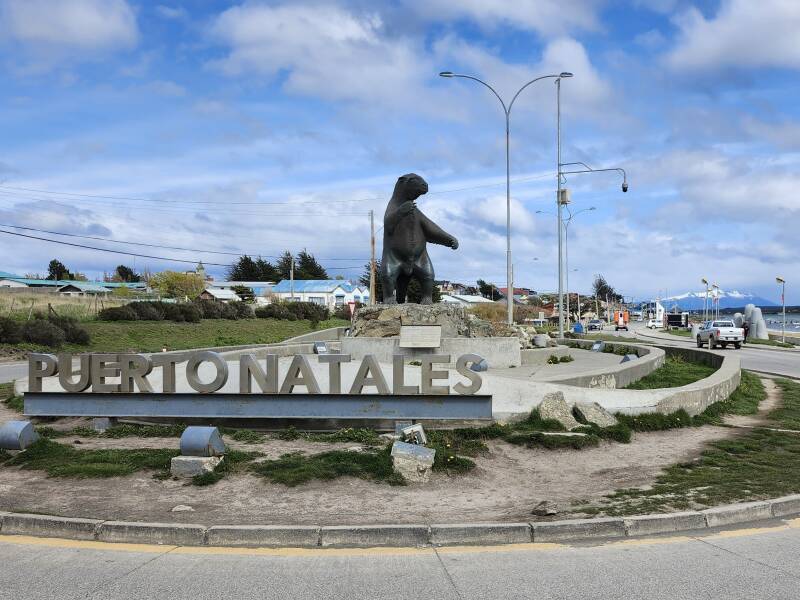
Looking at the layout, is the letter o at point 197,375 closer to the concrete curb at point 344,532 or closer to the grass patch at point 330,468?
the grass patch at point 330,468

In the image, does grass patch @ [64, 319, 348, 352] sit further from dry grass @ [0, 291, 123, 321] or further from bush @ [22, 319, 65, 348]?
dry grass @ [0, 291, 123, 321]

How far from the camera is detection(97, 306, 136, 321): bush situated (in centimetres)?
4075

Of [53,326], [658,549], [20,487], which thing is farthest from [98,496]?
[53,326]

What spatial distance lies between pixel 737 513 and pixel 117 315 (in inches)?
1545

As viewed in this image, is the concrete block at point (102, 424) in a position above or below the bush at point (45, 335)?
below

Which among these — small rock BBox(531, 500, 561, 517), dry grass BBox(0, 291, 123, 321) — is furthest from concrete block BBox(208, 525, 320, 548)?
dry grass BBox(0, 291, 123, 321)

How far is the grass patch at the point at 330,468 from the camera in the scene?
751cm

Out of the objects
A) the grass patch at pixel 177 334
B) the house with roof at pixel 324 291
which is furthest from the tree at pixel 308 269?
the grass patch at pixel 177 334

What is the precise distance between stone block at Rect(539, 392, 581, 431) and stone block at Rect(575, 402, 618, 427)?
0.15m

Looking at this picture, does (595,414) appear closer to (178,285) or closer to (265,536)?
(265,536)

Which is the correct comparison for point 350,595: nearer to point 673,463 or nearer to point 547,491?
point 547,491

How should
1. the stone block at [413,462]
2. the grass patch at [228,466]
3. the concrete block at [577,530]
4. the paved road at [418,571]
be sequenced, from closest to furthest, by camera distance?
the paved road at [418,571] < the concrete block at [577,530] < the grass patch at [228,466] < the stone block at [413,462]

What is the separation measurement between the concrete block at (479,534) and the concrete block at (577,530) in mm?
108

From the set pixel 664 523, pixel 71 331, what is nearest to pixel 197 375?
pixel 664 523
